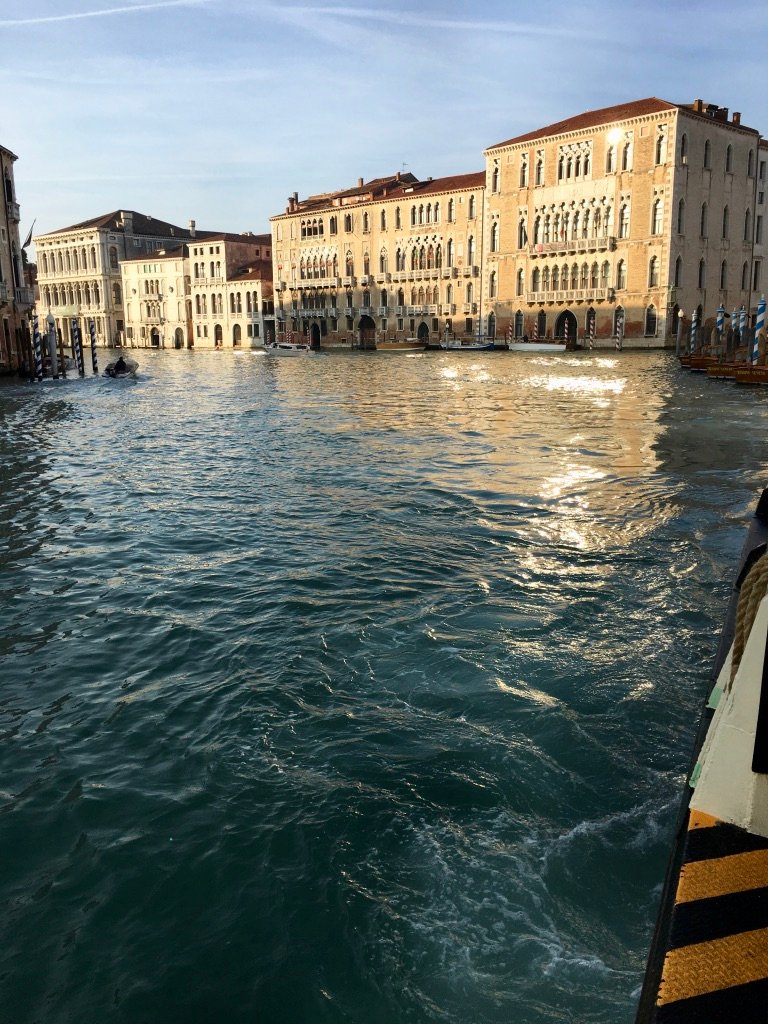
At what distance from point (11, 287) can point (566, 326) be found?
29.8m

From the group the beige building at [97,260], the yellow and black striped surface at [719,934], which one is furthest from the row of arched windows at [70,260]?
the yellow and black striped surface at [719,934]

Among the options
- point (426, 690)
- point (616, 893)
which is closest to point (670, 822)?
point (616, 893)

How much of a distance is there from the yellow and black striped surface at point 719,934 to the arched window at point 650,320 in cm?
4568

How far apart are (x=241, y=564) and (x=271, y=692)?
2.44m

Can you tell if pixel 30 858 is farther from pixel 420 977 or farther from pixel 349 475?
pixel 349 475

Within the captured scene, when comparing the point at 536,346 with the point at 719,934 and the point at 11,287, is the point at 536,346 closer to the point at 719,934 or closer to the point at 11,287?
the point at 11,287

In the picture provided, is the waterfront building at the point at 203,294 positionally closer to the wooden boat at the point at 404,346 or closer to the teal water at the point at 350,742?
the wooden boat at the point at 404,346

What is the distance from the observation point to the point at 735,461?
10.8 metres

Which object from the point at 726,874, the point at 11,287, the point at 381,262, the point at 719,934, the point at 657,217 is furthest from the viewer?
the point at 381,262

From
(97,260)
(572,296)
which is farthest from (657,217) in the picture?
(97,260)

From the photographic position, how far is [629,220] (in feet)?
146

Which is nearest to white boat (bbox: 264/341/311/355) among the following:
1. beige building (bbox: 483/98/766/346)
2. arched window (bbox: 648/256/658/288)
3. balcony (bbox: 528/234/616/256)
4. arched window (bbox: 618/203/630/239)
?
beige building (bbox: 483/98/766/346)

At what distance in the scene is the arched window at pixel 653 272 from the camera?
44000 mm

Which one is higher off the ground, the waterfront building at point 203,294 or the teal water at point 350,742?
Answer: the waterfront building at point 203,294
